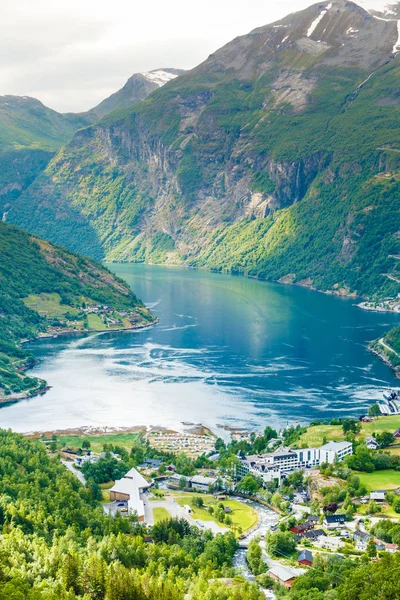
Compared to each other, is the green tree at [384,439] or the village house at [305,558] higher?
the green tree at [384,439]

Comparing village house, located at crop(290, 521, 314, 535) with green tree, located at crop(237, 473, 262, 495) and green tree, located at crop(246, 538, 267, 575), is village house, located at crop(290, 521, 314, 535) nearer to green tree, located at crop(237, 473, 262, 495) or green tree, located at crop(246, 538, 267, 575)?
green tree, located at crop(246, 538, 267, 575)

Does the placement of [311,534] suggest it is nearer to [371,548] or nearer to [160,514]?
[371,548]

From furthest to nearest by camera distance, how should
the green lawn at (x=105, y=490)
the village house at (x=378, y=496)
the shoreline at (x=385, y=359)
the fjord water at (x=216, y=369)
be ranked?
the shoreline at (x=385, y=359), the fjord water at (x=216, y=369), the green lawn at (x=105, y=490), the village house at (x=378, y=496)

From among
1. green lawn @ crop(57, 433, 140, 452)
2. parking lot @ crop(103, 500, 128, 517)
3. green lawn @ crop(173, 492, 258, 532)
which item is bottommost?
green lawn @ crop(57, 433, 140, 452)

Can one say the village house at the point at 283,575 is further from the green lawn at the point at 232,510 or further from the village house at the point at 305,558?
the green lawn at the point at 232,510

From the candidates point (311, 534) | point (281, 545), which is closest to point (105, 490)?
point (281, 545)

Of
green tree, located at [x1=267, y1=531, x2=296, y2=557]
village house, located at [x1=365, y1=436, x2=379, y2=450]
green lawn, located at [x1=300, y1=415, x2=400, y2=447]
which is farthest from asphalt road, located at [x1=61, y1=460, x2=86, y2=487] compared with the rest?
village house, located at [x1=365, y1=436, x2=379, y2=450]

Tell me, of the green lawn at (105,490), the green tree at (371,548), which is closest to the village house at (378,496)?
the green tree at (371,548)
